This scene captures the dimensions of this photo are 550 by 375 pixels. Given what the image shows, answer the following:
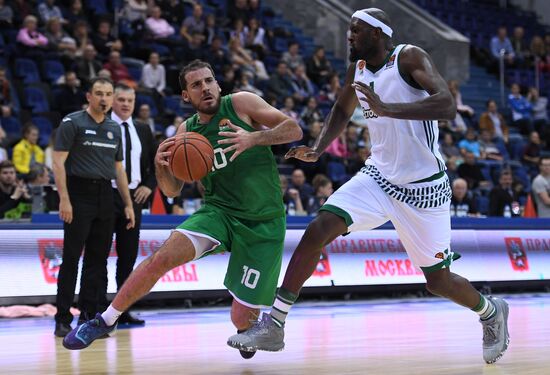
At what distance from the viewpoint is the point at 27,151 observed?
13.1m

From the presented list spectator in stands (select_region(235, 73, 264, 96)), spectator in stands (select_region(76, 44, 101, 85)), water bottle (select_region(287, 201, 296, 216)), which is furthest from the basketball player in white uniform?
spectator in stands (select_region(235, 73, 264, 96))

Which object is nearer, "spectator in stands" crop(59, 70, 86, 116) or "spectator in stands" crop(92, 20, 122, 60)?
"spectator in stands" crop(59, 70, 86, 116)

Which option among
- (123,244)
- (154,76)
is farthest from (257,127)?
(154,76)

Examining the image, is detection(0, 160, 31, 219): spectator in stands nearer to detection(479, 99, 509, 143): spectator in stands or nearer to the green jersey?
the green jersey

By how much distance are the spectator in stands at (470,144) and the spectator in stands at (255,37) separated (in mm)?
4201

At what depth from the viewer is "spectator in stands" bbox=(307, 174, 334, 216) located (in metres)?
14.0

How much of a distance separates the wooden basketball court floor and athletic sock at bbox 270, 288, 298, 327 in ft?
0.97

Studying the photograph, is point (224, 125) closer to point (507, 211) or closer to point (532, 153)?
point (507, 211)

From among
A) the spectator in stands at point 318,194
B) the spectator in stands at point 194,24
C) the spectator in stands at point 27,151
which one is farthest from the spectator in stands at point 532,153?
the spectator in stands at point 27,151

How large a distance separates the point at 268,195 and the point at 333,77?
14.0 meters

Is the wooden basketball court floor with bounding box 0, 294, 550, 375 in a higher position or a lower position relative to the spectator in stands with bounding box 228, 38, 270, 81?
higher

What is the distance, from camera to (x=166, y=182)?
250 inches

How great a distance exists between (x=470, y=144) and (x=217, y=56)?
17.2 ft

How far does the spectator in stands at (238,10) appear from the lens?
2042 cm
